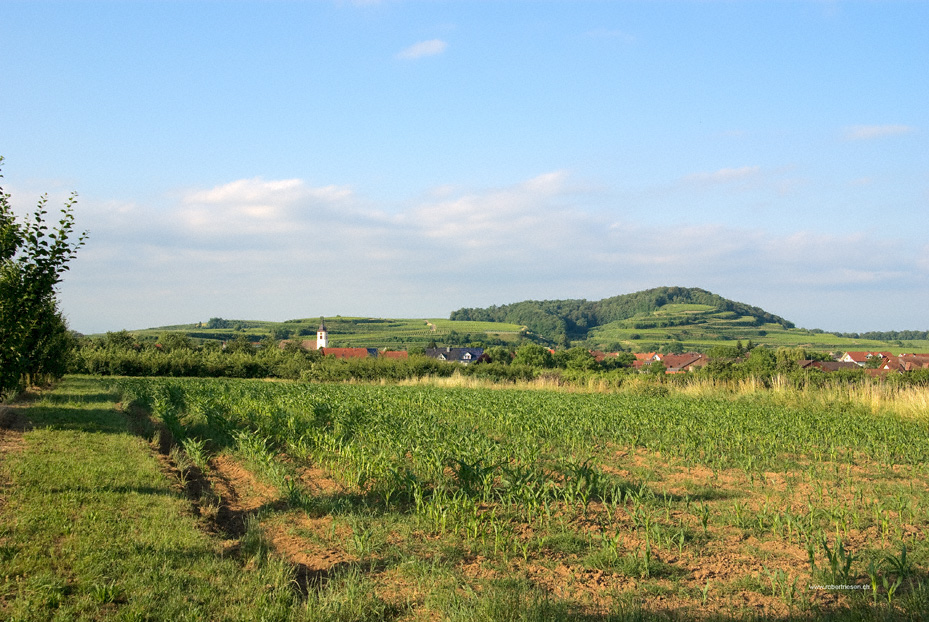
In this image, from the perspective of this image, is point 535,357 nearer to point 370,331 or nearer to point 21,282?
point 21,282

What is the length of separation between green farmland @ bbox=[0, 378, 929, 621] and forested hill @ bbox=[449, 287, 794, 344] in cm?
12937

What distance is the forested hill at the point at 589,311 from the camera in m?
146

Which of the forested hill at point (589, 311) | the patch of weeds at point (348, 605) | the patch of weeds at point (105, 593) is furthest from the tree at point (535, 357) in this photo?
the forested hill at point (589, 311)

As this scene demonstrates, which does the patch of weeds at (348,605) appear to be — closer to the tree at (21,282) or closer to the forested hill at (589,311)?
the tree at (21,282)

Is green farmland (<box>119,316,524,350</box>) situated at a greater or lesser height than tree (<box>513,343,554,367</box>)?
greater

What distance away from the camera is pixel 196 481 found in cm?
961

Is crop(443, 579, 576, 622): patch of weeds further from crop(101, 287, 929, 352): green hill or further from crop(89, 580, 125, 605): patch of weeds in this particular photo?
crop(101, 287, 929, 352): green hill

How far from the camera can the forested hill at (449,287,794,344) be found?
146250 millimetres

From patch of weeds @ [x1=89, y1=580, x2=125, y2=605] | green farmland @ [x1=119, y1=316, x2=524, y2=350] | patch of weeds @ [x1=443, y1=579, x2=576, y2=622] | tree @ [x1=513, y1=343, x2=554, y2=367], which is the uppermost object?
green farmland @ [x1=119, y1=316, x2=524, y2=350]

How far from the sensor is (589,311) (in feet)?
549

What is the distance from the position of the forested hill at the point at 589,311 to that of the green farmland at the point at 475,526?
129m

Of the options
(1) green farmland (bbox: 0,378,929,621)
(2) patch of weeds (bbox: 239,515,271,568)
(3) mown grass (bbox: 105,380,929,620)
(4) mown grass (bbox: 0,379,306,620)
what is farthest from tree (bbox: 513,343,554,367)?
(2) patch of weeds (bbox: 239,515,271,568)

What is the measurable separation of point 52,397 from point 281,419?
13095 mm

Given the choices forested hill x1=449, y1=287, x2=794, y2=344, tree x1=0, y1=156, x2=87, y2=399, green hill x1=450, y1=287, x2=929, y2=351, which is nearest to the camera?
tree x1=0, y1=156, x2=87, y2=399
